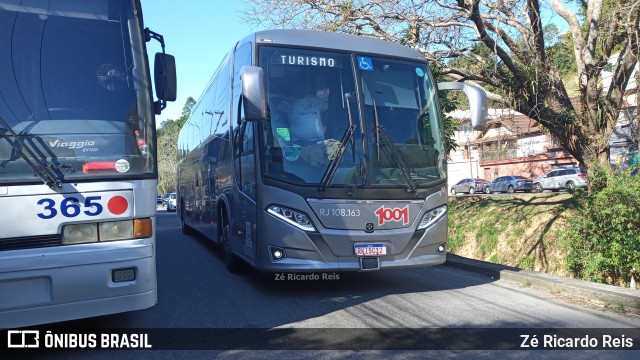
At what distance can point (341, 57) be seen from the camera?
7.47m

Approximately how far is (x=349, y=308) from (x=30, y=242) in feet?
→ 12.3

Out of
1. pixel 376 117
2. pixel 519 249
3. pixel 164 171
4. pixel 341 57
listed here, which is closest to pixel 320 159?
pixel 376 117

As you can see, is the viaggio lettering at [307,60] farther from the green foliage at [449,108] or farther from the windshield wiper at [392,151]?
the green foliage at [449,108]

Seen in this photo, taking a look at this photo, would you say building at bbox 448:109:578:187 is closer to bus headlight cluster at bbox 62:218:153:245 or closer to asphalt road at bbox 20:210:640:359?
asphalt road at bbox 20:210:640:359

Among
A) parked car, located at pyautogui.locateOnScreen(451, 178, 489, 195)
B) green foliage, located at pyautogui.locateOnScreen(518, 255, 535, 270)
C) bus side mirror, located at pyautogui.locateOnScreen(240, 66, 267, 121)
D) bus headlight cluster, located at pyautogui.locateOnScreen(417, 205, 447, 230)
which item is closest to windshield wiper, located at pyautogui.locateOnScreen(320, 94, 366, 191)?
bus side mirror, located at pyautogui.locateOnScreen(240, 66, 267, 121)

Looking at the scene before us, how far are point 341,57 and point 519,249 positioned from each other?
27.4 feet

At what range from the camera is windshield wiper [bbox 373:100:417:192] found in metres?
7.20

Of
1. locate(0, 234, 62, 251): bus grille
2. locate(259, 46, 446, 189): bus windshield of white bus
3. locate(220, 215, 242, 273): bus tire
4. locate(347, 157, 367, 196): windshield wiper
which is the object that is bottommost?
locate(220, 215, 242, 273): bus tire

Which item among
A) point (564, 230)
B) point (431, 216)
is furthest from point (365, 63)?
point (564, 230)

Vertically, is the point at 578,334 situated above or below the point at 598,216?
below

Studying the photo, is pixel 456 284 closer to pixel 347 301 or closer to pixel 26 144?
pixel 347 301

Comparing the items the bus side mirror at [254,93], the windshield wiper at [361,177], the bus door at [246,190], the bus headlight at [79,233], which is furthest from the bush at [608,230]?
the bus headlight at [79,233]

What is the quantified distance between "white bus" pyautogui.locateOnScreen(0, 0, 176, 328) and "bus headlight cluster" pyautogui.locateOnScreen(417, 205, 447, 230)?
3841 millimetres

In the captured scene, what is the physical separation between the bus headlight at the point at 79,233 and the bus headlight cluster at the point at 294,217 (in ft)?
8.78
